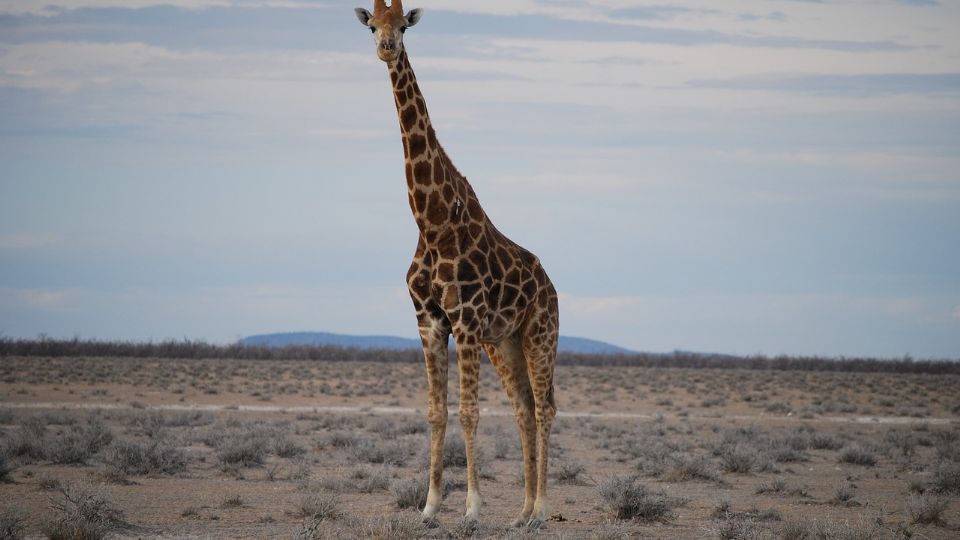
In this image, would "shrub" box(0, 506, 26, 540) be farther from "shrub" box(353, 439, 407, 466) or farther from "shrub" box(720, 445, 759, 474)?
"shrub" box(720, 445, 759, 474)

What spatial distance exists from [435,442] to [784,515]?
5116mm

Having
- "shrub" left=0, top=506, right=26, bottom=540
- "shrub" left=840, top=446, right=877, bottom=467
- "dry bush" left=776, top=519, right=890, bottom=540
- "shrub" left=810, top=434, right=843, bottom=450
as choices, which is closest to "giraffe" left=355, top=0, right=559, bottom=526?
"dry bush" left=776, top=519, right=890, bottom=540

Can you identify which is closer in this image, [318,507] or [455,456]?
[318,507]

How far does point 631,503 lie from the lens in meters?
12.8

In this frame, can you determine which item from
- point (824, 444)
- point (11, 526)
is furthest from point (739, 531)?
point (824, 444)

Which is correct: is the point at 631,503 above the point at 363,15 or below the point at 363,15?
below

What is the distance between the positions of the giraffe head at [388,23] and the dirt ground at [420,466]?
4.53 meters

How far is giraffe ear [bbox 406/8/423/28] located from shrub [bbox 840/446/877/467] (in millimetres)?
13599

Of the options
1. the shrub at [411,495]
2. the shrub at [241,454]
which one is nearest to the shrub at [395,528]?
the shrub at [411,495]

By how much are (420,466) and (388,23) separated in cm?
914

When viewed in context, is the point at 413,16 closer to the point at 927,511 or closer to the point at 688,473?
the point at 927,511

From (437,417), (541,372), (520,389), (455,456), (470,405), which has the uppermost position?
(541,372)

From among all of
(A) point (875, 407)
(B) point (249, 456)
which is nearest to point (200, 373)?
(A) point (875, 407)

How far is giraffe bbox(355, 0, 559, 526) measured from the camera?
1082cm
